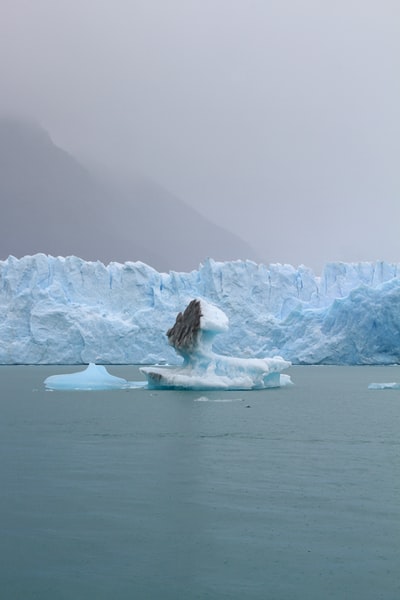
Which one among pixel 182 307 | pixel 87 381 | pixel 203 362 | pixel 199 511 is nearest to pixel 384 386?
pixel 203 362

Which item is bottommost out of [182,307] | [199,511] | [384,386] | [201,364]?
[384,386]

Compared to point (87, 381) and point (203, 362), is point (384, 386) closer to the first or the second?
point (203, 362)

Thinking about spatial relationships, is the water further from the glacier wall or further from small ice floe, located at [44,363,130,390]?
the glacier wall

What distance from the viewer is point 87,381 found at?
26844 mm

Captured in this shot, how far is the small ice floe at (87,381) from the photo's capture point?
87.0 ft

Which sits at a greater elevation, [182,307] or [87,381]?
Result: [182,307]

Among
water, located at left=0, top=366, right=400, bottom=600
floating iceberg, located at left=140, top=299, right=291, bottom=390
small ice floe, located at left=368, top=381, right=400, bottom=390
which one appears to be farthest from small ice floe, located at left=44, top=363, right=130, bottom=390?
water, located at left=0, top=366, right=400, bottom=600

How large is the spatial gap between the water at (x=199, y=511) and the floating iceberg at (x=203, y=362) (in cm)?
833

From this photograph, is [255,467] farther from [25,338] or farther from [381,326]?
[25,338]

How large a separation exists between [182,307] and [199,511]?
138 feet

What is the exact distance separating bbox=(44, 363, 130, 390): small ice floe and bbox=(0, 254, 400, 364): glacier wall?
1873 cm

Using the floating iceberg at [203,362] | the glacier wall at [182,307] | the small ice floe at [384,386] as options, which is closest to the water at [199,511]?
the floating iceberg at [203,362]

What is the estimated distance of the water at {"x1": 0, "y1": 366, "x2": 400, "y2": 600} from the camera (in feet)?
18.4

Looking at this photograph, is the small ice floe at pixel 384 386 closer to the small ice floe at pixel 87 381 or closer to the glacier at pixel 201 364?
the glacier at pixel 201 364
